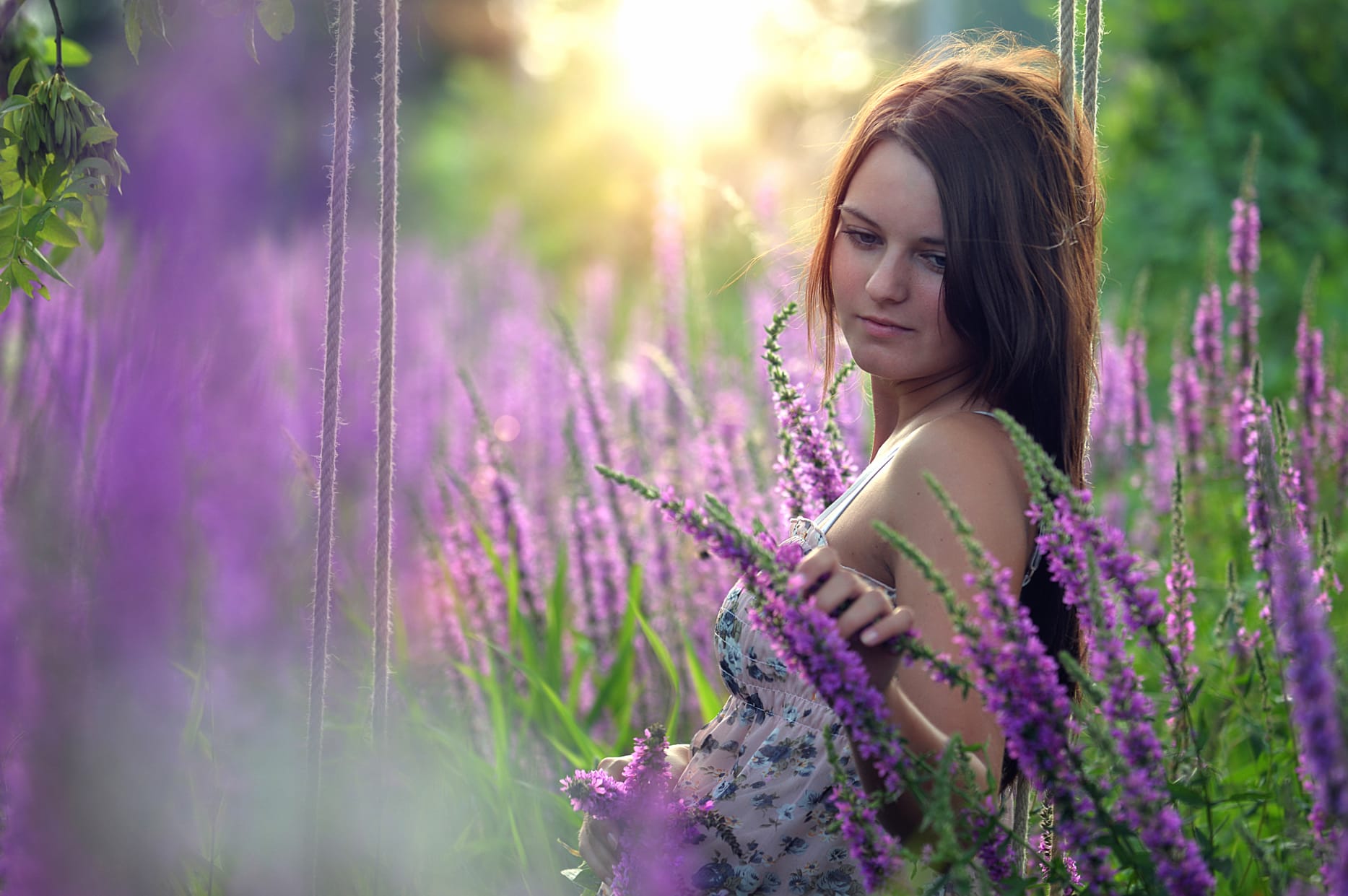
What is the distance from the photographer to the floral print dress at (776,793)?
4.84 ft

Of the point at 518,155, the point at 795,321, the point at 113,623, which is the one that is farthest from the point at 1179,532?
the point at 518,155

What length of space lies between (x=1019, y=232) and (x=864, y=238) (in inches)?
8.5

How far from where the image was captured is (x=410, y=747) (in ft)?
7.43

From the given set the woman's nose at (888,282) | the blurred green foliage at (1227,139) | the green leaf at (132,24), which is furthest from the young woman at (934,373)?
the blurred green foliage at (1227,139)

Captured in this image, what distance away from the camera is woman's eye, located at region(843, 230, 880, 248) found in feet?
5.31

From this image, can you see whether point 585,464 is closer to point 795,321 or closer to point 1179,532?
point 795,321

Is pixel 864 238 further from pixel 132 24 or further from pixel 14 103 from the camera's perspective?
pixel 14 103

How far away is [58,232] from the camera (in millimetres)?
1557

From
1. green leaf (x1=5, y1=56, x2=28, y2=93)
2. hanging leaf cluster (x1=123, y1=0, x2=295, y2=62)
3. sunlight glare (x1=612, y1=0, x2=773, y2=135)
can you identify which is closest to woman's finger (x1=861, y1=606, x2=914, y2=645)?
hanging leaf cluster (x1=123, y1=0, x2=295, y2=62)

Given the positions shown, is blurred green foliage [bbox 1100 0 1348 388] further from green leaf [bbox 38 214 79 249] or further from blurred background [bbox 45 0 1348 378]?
green leaf [bbox 38 214 79 249]

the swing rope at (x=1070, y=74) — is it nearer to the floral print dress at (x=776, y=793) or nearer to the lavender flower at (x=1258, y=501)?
the floral print dress at (x=776, y=793)

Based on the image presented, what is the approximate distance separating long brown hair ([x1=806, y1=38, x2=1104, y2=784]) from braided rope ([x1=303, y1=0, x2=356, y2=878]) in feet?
2.43

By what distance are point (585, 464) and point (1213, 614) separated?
176 cm

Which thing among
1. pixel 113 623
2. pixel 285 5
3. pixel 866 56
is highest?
pixel 866 56
